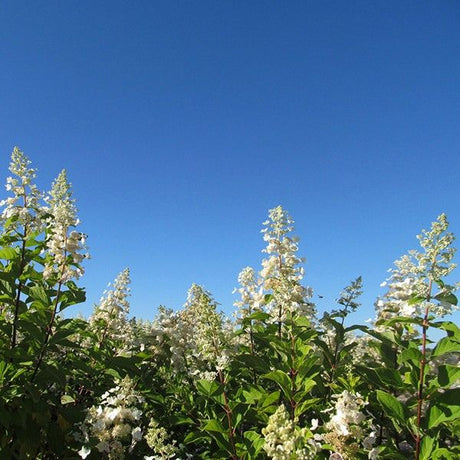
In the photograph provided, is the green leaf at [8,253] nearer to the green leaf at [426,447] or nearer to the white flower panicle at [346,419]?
the white flower panicle at [346,419]

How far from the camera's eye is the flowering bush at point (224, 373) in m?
3.25

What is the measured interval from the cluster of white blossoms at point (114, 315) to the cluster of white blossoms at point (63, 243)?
1429 millimetres

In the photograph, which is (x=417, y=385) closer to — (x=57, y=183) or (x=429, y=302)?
(x=429, y=302)

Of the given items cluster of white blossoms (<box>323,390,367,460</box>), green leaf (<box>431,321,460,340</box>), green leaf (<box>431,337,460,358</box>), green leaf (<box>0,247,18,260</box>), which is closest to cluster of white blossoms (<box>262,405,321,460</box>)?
cluster of white blossoms (<box>323,390,367,460</box>)

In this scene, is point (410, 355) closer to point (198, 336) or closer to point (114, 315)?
point (198, 336)

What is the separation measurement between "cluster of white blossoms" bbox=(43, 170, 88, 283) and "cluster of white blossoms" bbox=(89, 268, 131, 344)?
1.43 meters

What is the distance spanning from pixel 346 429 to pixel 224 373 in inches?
65.8

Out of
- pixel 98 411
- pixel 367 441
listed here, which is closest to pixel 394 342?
pixel 367 441

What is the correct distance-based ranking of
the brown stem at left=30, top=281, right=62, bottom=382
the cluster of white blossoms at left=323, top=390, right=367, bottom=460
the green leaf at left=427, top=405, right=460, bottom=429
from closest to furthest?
1. the cluster of white blossoms at left=323, top=390, right=367, bottom=460
2. the green leaf at left=427, top=405, right=460, bottom=429
3. the brown stem at left=30, top=281, right=62, bottom=382

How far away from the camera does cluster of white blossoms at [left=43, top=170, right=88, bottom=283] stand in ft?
15.6

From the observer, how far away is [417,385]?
11.1 feet

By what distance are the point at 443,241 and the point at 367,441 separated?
1.81m

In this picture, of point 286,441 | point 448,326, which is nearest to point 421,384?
point 448,326

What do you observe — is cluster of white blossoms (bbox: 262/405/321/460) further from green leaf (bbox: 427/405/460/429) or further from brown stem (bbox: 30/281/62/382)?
brown stem (bbox: 30/281/62/382)
